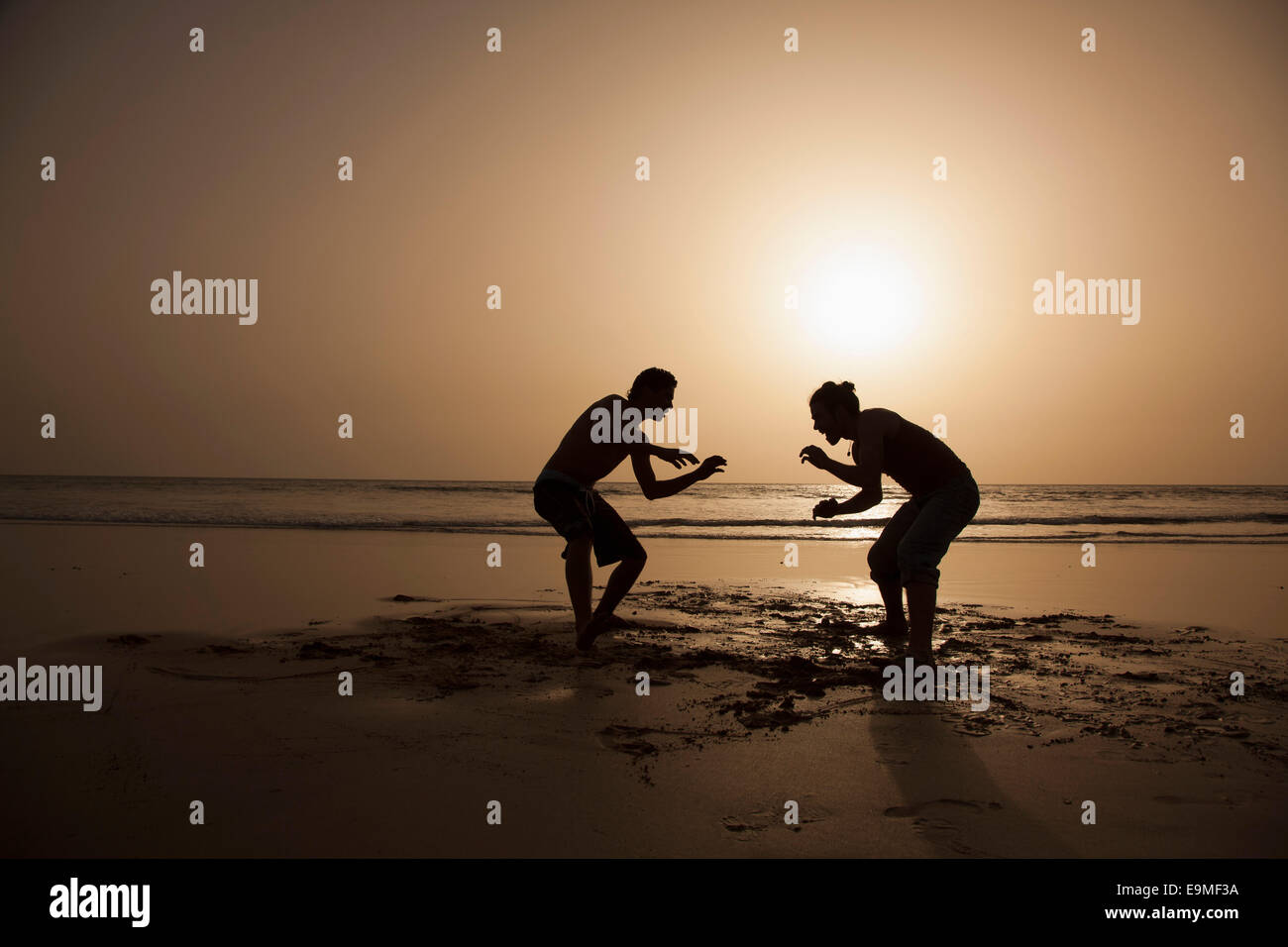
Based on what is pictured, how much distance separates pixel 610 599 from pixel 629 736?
5.86 ft

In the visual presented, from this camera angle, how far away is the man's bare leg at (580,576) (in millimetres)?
5211

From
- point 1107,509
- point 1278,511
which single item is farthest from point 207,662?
point 1278,511

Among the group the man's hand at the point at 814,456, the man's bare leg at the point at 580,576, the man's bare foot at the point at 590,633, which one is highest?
the man's hand at the point at 814,456

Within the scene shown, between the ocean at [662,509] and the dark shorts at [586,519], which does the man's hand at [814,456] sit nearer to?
the dark shorts at [586,519]

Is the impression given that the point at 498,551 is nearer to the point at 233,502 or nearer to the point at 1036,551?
the point at 1036,551

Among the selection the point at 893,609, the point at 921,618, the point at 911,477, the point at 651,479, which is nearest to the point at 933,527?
the point at 911,477

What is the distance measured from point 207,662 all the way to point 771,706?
124 inches

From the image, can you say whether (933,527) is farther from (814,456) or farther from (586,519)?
(586,519)

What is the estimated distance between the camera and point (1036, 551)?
12.5 meters

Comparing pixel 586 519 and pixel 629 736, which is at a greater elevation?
pixel 586 519

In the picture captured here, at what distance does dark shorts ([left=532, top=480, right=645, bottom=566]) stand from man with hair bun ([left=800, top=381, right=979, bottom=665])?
1258 mm

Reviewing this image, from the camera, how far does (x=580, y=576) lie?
523 centimetres

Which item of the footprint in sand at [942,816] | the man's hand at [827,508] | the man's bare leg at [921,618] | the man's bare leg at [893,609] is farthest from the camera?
the man's bare leg at [893,609]

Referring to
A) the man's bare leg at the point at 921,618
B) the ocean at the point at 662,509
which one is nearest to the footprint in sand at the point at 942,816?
the man's bare leg at the point at 921,618
